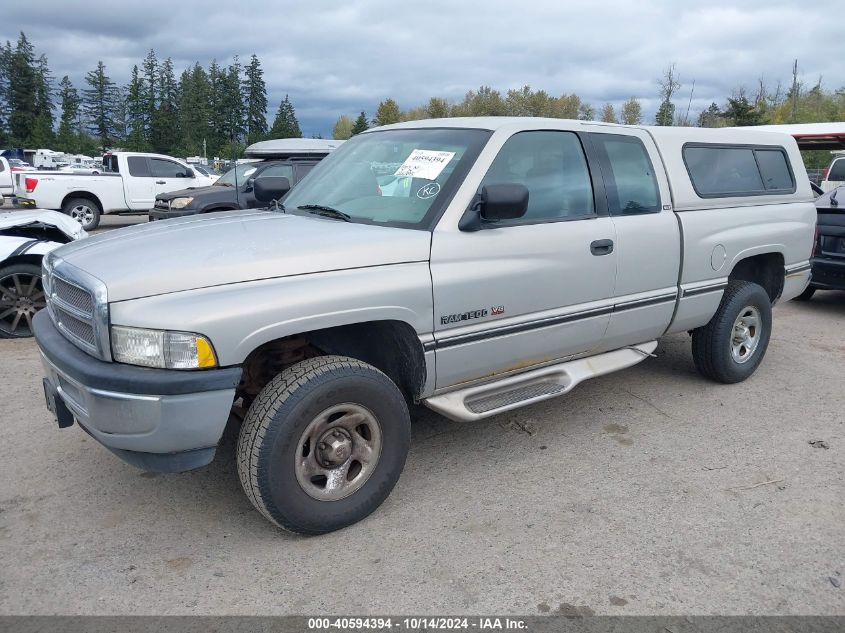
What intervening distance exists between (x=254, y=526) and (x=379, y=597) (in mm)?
822

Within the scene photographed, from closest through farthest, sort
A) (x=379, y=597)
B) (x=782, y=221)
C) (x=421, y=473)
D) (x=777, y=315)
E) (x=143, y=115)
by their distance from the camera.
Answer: (x=379, y=597) < (x=421, y=473) < (x=782, y=221) < (x=777, y=315) < (x=143, y=115)

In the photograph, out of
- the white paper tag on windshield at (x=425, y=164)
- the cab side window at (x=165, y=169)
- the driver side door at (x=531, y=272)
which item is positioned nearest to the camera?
the driver side door at (x=531, y=272)

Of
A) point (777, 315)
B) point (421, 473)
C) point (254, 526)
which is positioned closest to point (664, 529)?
point (421, 473)

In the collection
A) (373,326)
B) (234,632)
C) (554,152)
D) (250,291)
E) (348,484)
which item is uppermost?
(554,152)

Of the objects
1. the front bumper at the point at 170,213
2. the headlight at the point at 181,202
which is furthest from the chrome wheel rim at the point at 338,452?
the headlight at the point at 181,202

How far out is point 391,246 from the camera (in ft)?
10.3

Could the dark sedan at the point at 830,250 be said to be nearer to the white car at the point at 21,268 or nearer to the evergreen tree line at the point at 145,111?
the white car at the point at 21,268

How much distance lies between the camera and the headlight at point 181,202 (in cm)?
1106

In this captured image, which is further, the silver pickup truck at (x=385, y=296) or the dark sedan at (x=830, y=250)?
the dark sedan at (x=830, y=250)

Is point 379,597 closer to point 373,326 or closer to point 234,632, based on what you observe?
point 234,632

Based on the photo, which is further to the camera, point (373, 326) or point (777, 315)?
point (777, 315)

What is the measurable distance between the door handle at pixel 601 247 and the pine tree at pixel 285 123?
2865 inches

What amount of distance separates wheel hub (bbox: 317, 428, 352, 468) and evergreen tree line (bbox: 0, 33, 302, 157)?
74179 millimetres

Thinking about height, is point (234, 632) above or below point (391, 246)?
below
